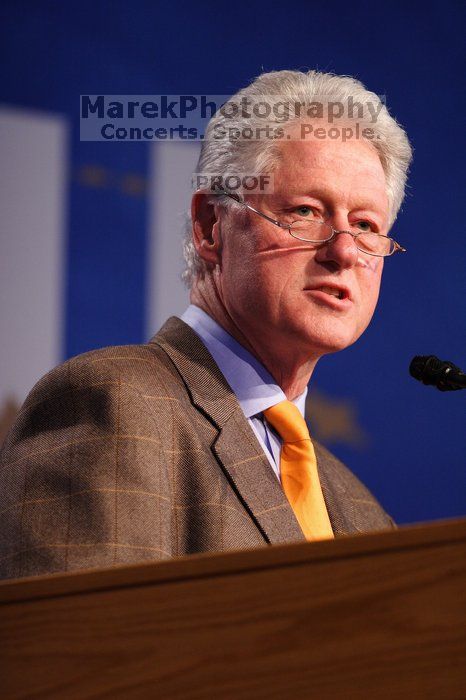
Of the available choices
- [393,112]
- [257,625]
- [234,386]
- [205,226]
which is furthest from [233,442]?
[393,112]

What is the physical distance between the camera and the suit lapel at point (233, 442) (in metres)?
1.44

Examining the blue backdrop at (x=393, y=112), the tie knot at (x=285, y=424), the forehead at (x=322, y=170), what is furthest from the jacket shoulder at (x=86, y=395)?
the blue backdrop at (x=393, y=112)

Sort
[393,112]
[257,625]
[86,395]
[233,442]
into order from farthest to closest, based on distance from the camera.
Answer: [393,112]
[233,442]
[86,395]
[257,625]

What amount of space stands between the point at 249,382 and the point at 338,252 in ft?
0.93

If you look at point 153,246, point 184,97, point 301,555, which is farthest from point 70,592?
point 184,97

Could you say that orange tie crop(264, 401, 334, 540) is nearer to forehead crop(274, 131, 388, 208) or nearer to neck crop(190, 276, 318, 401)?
neck crop(190, 276, 318, 401)

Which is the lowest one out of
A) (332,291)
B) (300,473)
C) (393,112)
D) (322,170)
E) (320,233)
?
(300,473)

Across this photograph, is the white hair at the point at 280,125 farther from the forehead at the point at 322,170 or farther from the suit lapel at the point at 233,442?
the suit lapel at the point at 233,442

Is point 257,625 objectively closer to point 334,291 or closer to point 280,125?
point 334,291

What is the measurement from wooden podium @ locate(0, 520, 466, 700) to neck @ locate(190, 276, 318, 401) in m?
0.91

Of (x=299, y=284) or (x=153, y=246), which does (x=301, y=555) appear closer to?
(x=299, y=284)

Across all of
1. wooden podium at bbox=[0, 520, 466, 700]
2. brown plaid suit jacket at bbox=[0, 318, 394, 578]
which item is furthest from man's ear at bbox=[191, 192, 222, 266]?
wooden podium at bbox=[0, 520, 466, 700]

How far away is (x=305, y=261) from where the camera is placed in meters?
1.70

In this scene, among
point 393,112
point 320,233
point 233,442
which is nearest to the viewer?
point 233,442
